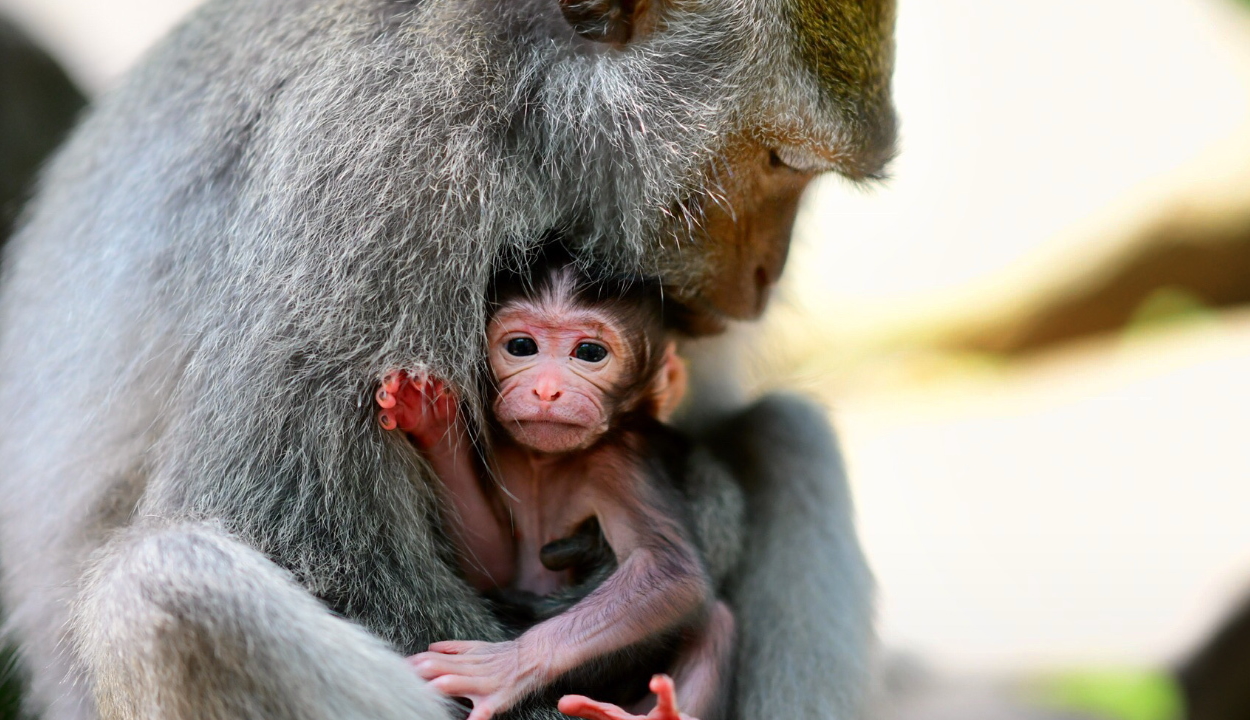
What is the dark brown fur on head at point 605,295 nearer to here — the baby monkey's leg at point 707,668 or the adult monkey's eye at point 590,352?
the adult monkey's eye at point 590,352

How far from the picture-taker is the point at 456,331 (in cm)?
280

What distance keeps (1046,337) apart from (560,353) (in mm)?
6814

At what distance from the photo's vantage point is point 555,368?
2883 millimetres

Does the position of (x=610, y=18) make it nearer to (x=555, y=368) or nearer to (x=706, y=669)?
(x=555, y=368)

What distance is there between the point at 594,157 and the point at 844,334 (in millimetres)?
6643

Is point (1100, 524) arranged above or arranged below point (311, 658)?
below

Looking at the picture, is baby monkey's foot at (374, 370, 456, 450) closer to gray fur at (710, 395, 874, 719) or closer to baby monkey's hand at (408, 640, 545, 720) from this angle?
baby monkey's hand at (408, 640, 545, 720)

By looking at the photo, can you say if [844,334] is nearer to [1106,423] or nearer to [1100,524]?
[1106,423]

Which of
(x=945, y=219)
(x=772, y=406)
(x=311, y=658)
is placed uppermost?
(x=311, y=658)

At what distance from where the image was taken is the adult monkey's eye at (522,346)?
293 cm

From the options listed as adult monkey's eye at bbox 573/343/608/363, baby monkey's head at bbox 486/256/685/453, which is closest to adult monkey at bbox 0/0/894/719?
baby monkey's head at bbox 486/256/685/453

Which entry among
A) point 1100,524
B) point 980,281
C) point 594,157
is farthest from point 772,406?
point 980,281

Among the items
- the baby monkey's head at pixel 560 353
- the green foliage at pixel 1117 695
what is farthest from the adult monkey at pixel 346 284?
the green foliage at pixel 1117 695

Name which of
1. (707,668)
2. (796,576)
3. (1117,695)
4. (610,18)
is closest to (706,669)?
(707,668)
